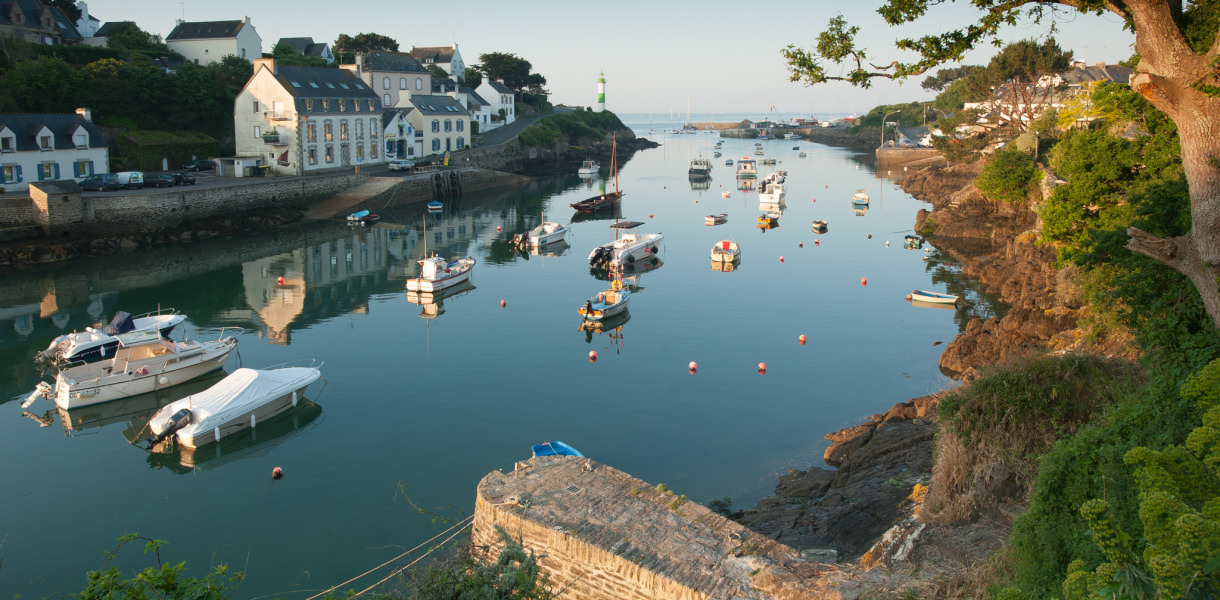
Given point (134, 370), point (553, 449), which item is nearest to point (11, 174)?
point (134, 370)

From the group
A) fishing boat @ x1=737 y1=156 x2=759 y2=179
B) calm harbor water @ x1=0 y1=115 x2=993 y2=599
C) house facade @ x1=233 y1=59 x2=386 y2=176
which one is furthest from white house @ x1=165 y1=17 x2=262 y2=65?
fishing boat @ x1=737 y1=156 x2=759 y2=179

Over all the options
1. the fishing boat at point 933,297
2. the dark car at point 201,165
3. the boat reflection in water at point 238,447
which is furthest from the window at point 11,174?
the fishing boat at point 933,297

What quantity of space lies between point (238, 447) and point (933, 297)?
1150 inches

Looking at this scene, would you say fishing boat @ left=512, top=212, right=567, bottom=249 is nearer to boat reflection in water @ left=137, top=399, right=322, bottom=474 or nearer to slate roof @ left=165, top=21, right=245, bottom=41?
boat reflection in water @ left=137, top=399, right=322, bottom=474

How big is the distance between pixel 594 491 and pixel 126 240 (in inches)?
1757

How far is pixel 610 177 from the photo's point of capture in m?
98.1

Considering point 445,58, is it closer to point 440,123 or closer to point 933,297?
point 440,123

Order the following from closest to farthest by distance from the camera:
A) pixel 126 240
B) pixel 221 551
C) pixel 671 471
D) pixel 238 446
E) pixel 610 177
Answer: pixel 221 551
pixel 671 471
pixel 238 446
pixel 126 240
pixel 610 177

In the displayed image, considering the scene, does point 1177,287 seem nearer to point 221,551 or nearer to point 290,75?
point 221,551

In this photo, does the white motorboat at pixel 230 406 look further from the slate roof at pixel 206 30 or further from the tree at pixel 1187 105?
the slate roof at pixel 206 30

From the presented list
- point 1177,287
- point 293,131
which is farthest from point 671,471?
point 293,131

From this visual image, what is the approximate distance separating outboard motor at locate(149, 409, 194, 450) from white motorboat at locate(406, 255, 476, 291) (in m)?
18.0

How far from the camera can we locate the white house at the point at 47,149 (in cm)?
4725

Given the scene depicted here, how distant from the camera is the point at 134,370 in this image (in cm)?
2653
